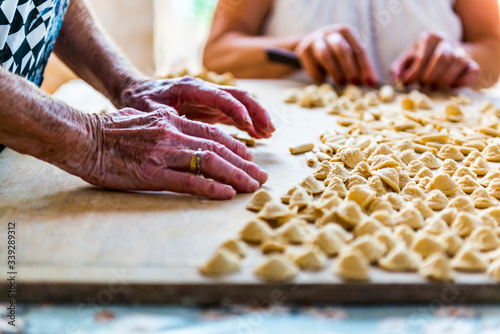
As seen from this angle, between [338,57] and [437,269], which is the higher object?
[437,269]

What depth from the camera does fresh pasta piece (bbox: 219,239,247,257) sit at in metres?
0.76

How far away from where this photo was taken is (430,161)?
3.87ft

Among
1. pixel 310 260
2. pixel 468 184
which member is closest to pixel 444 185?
pixel 468 184

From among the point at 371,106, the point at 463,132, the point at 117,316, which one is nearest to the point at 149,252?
the point at 117,316

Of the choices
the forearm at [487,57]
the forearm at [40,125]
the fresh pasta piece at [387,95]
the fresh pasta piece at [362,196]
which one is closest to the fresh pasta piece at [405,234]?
the fresh pasta piece at [362,196]

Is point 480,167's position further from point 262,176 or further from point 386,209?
point 262,176

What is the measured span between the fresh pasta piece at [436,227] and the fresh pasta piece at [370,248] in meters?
0.11

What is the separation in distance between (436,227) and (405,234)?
0.20 feet

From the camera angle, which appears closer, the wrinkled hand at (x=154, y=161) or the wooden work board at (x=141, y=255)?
the wooden work board at (x=141, y=255)

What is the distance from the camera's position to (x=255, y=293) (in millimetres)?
703

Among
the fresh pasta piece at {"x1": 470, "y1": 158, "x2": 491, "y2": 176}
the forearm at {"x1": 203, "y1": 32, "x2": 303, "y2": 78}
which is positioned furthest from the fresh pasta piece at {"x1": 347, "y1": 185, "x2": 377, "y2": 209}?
the forearm at {"x1": 203, "y1": 32, "x2": 303, "y2": 78}

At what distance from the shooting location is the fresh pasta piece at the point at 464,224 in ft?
2.72

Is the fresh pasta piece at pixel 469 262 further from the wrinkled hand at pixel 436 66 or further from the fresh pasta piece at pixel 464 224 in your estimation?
the wrinkled hand at pixel 436 66

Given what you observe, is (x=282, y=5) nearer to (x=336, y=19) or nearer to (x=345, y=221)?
(x=336, y=19)
